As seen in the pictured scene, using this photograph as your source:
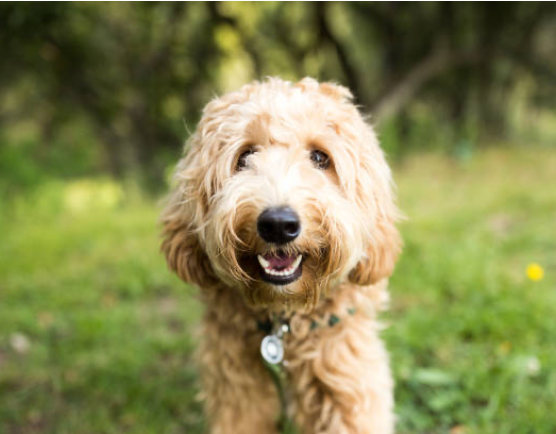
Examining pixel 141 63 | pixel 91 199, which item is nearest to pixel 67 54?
pixel 141 63

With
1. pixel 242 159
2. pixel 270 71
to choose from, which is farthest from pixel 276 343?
pixel 270 71

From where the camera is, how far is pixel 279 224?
5.41 feet

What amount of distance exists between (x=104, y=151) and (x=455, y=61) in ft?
21.0

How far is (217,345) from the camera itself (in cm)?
221

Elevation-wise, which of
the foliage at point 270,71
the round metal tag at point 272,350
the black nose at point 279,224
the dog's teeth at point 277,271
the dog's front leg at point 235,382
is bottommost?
the dog's front leg at point 235,382

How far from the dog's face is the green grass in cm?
112

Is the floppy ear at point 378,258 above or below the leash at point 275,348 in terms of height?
above

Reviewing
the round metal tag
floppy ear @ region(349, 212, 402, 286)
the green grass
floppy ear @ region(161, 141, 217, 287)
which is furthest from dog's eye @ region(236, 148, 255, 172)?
the green grass

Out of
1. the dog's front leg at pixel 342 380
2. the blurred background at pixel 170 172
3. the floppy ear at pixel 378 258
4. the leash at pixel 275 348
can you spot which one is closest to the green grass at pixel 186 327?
the blurred background at pixel 170 172

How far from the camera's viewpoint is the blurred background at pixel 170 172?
283 centimetres

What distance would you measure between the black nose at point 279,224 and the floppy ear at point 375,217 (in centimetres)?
40

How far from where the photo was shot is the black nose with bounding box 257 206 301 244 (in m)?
1.65

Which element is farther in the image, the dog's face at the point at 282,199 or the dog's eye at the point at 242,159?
the dog's eye at the point at 242,159

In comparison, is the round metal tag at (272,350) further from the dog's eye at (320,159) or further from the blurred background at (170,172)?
the blurred background at (170,172)
